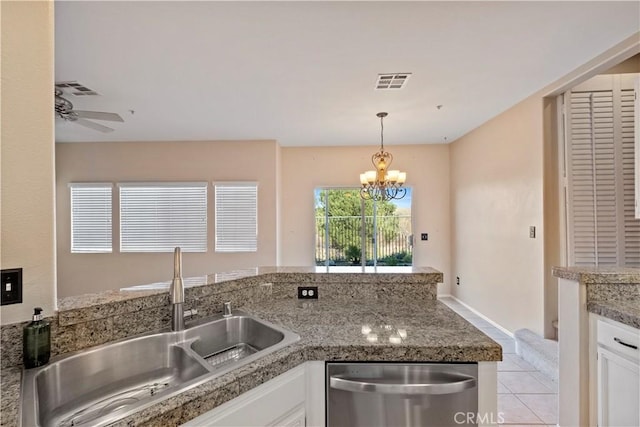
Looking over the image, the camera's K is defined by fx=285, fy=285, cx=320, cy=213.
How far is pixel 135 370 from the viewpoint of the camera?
44.4 inches

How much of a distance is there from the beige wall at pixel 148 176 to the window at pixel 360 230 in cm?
106

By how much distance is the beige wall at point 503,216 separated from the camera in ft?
9.94

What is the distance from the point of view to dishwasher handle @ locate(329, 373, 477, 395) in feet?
3.48

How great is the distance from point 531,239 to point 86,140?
6480 millimetres

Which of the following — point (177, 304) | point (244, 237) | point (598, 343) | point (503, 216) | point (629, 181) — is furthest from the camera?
point (244, 237)

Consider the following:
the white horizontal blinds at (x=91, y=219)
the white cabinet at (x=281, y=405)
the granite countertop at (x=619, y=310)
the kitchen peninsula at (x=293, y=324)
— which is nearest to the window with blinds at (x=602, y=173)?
the granite countertop at (x=619, y=310)

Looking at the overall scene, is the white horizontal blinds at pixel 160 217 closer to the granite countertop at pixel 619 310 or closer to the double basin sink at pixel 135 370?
the double basin sink at pixel 135 370

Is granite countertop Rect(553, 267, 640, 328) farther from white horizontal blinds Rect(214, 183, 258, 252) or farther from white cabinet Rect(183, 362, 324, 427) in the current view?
white horizontal blinds Rect(214, 183, 258, 252)

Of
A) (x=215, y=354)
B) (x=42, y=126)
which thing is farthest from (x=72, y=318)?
(x=42, y=126)

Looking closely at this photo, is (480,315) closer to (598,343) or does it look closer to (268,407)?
(598,343)

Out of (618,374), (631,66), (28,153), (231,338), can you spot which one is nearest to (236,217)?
(231,338)

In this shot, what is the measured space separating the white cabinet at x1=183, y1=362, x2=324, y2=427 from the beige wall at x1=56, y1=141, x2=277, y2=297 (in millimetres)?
3644

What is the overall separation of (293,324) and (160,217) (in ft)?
14.0

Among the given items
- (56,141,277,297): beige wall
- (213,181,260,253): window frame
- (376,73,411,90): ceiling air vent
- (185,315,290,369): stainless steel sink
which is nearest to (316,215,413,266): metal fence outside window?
(56,141,277,297): beige wall
